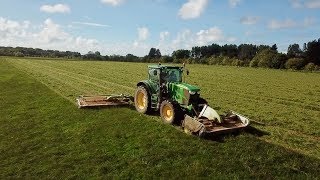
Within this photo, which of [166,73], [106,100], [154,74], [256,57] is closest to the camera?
[166,73]

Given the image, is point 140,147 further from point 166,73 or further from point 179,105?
point 166,73

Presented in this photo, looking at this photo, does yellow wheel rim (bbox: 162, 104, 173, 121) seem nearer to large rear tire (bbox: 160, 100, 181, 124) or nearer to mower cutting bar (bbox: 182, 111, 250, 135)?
large rear tire (bbox: 160, 100, 181, 124)

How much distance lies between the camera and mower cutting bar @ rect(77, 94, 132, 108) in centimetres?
2030

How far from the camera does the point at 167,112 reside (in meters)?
16.1

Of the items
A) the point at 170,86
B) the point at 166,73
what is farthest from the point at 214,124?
the point at 166,73

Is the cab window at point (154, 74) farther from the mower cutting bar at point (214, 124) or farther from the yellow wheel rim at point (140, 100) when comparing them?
the mower cutting bar at point (214, 124)

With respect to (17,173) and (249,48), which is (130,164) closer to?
(17,173)

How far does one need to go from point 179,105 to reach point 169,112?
508 millimetres

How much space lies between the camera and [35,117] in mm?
19578

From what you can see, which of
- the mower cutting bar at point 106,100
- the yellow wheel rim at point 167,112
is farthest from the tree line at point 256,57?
the yellow wheel rim at point 167,112

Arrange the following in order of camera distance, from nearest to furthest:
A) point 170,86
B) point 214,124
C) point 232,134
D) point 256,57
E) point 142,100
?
point 232,134, point 214,124, point 170,86, point 142,100, point 256,57

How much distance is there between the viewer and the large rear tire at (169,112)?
15516 millimetres

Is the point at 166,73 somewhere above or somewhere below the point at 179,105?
above

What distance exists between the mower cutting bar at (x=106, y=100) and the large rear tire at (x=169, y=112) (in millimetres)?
4697
